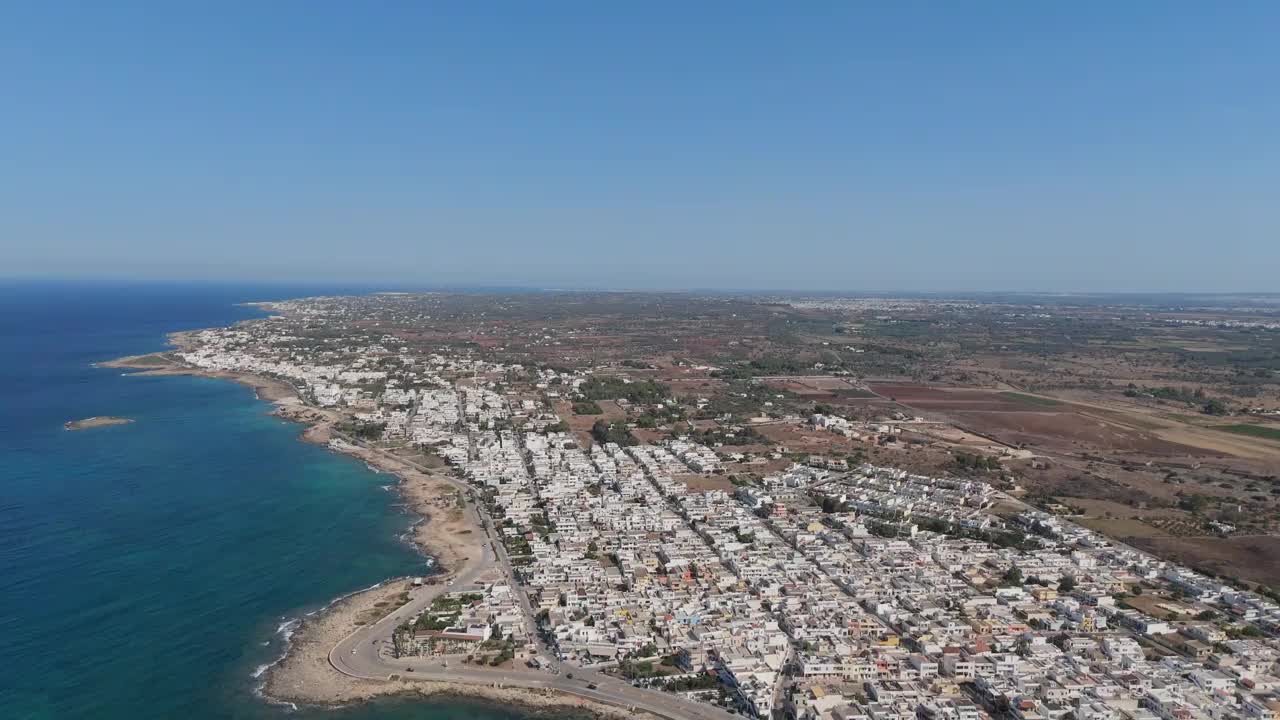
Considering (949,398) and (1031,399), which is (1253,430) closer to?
(1031,399)

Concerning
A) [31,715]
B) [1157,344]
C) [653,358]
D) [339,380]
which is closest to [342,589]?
[31,715]

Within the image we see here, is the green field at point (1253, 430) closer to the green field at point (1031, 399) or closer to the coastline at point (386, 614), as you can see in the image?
the green field at point (1031, 399)

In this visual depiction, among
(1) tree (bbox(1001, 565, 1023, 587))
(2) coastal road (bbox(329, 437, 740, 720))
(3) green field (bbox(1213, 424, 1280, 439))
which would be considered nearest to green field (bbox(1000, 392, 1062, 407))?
(3) green field (bbox(1213, 424, 1280, 439))

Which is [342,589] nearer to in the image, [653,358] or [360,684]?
[360,684]

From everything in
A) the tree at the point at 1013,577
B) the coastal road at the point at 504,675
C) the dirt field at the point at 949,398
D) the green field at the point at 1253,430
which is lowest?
the coastal road at the point at 504,675

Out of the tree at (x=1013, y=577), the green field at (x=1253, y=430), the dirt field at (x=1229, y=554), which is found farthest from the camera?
the green field at (x=1253, y=430)

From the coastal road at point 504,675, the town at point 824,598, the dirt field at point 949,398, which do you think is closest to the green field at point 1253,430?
the dirt field at point 949,398
